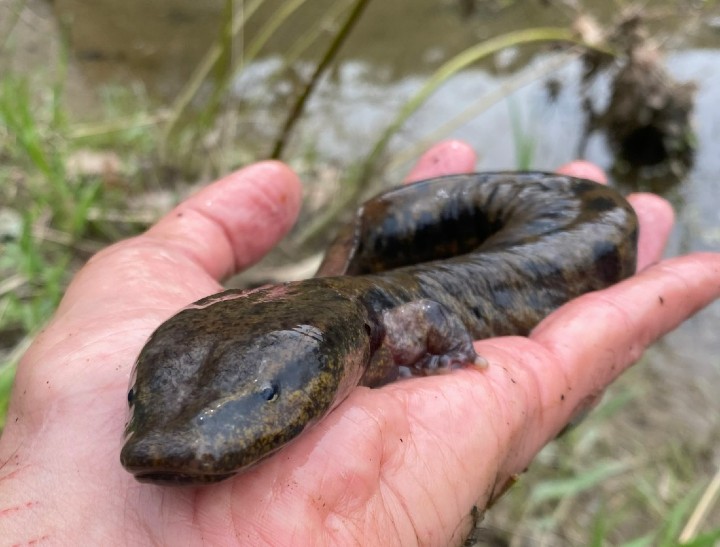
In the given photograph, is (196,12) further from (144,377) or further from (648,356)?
(144,377)

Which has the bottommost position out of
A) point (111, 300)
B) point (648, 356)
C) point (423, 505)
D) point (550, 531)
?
point (550, 531)

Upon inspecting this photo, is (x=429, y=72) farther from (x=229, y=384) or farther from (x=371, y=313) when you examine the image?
(x=229, y=384)

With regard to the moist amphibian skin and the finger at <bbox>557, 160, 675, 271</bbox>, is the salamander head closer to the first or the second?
the moist amphibian skin

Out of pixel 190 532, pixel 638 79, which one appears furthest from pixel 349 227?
pixel 638 79

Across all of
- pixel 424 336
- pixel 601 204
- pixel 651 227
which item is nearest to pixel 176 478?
pixel 424 336

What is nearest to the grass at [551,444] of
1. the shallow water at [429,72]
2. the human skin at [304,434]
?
the human skin at [304,434]

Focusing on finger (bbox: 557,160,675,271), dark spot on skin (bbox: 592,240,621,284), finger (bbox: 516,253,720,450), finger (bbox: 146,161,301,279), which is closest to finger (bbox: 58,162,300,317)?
finger (bbox: 146,161,301,279)
